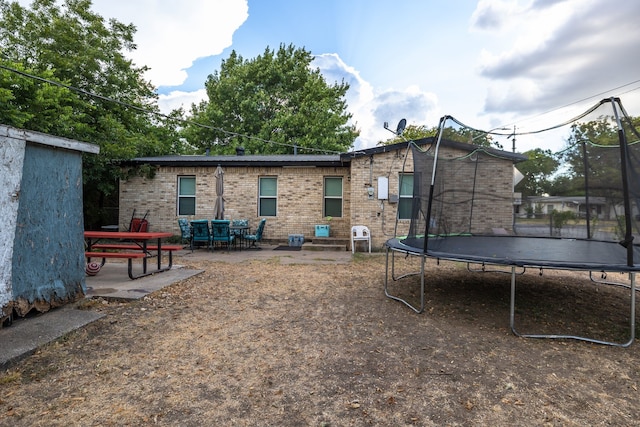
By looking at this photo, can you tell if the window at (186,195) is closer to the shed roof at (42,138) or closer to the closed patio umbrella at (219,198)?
the closed patio umbrella at (219,198)

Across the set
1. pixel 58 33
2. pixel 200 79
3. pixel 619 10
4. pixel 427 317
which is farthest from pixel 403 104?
pixel 427 317

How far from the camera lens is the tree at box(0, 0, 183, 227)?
32.3 ft

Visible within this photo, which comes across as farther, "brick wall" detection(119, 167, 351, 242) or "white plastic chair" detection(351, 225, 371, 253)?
"brick wall" detection(119, 167, 351, 242)

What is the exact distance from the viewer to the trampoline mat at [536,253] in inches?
140

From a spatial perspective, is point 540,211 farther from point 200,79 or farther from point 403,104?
point 403,104

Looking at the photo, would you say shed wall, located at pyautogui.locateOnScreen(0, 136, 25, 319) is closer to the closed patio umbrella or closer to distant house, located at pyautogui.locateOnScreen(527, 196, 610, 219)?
the closed patio umbrella

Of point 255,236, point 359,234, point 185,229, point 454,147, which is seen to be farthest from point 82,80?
point 454,147

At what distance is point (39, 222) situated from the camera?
3715 mm

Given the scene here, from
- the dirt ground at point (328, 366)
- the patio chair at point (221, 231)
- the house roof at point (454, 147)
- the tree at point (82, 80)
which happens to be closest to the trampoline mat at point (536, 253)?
the dirt ground at point (328, 366)

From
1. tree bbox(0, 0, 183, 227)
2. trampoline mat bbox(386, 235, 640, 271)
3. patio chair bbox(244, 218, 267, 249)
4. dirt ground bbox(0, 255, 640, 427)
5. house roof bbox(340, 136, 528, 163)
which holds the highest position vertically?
tree bbox(0, 0, 183, 227)

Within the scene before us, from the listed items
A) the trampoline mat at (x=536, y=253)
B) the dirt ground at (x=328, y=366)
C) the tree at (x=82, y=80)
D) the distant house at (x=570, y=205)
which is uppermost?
the tree at (x=82, y=80)

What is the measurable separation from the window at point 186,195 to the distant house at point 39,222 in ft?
24.8

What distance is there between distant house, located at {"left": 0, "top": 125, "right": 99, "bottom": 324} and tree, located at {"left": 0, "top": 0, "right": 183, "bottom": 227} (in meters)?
6.88

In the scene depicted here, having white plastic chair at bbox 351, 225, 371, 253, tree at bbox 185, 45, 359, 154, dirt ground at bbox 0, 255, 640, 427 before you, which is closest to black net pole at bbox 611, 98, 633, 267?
dirt ground at bbox 0, 255, 640, 427
